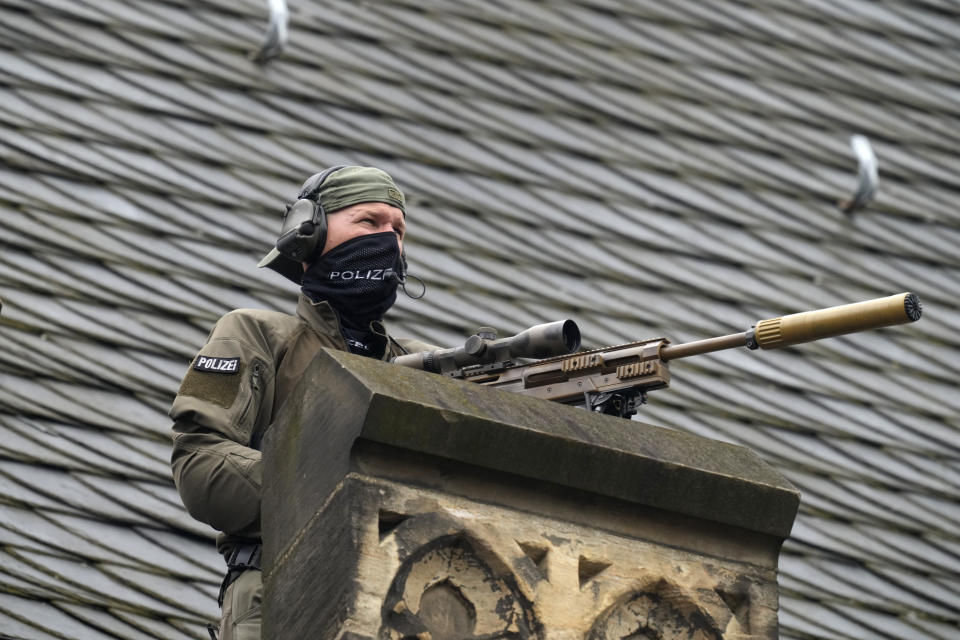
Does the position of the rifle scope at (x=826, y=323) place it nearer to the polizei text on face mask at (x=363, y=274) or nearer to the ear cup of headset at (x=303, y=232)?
the polizei text on face mask at (x=363, y=274)

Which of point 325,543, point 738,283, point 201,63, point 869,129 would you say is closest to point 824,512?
point 738,283

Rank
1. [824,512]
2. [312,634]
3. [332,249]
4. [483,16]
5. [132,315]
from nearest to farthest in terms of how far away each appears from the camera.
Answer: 1. [312,634]
2. [332,249]
3. [132,315]
4. [824,512]
5. [483,16]

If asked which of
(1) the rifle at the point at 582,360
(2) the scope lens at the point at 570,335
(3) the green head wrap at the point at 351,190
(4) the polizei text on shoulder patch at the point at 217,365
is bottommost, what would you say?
(4) the polizei text on shoulder patch at the point at 217,365

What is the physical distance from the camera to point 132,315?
26.7 feet

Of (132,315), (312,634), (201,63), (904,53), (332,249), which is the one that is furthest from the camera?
(904,53)

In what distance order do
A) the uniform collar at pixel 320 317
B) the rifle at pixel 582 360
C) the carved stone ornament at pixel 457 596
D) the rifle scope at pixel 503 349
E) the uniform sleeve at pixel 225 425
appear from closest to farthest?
1. the carved stone ornament at pixel 457 596
2. the rifle at pixel 582 360
3. the uniform sleeve at pixel 225 425
4. the rifle scope at pixel 503 349
5. the uniform collar at pixel 320 317

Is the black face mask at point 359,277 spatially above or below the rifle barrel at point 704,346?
above

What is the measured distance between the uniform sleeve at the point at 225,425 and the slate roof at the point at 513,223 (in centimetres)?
229

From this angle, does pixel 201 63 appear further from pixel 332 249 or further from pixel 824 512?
pixel 332 249

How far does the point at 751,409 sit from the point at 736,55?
2.72 metres

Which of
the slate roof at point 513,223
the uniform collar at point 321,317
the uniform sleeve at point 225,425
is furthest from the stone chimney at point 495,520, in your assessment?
the slate roof at point 513,223

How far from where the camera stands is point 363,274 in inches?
189

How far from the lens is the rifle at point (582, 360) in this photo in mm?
4223

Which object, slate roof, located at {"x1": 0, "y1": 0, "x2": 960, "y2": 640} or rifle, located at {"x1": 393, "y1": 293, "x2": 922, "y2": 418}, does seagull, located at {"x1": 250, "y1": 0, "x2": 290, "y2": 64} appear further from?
rifle, located at {"x1": 393, "y1": 293, "x2": 922, "y2": 418}
